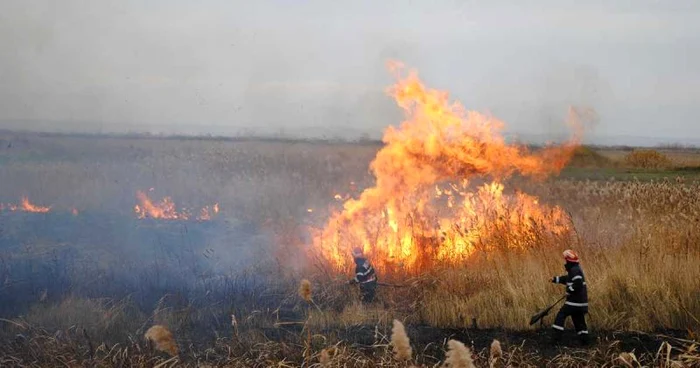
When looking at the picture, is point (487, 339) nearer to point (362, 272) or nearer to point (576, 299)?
point (576, 299)

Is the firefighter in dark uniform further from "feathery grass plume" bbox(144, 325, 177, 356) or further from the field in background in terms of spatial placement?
"feathery grass plume" bbox(144, 325, 177, 356)

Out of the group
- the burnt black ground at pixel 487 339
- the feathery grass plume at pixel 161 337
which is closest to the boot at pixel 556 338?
the burnt black ground at pixel 487 339

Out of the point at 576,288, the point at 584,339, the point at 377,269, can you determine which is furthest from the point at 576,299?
the point at 377,269

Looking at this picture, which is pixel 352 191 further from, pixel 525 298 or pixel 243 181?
pixel 525 298

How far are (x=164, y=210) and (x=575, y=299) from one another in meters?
11.6

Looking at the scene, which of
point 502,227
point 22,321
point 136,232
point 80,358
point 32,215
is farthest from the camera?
point 32,215

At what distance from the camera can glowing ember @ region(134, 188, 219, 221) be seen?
1542cm

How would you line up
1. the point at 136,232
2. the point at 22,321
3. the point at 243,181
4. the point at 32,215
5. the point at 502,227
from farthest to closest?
the point at 243,181 < the point at 32,215 < the point at 136,232 < the point at 502,227 < the point at 22,321

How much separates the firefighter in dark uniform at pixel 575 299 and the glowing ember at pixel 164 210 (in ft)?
32.9

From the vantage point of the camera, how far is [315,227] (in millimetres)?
13750

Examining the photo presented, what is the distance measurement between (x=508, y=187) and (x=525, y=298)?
10.8m

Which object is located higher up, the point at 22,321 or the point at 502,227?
the point at 502,227

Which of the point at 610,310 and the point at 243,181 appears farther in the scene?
the point at 243,181

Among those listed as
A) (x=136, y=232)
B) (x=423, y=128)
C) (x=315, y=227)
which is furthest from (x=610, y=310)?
(x=136, y=232)
